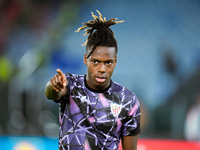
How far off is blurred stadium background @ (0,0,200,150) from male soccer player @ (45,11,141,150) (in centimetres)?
525

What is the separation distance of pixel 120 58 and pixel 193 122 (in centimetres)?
286

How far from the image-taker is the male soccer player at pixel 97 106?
2.48 meters

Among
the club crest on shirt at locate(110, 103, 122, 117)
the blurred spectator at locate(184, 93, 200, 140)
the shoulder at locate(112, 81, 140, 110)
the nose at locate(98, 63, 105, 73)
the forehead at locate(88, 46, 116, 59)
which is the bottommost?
the blurred spectator at locate(184, 93, 200, 140)

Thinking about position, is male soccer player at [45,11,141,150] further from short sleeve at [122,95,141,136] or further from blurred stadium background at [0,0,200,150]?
blurred stadium background at [0,0,200,150]

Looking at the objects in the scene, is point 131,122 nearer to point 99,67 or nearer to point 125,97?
point 125,97

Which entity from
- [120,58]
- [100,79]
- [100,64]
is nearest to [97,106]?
[100,79]

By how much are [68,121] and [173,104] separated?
6.17 metres

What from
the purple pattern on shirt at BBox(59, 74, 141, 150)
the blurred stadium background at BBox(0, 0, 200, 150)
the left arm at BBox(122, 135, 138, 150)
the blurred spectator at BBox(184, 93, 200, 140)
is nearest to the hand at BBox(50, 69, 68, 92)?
the purple pattern on shirt at BBox(59, 74, 141, 150)

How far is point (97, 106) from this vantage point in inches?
101

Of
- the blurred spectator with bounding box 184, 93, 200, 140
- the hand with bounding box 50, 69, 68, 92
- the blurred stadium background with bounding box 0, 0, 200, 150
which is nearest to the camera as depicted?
the hand with bounding box 50, 69, 68, 92

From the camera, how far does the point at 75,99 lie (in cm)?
255

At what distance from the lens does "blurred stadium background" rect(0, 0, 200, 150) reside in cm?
838

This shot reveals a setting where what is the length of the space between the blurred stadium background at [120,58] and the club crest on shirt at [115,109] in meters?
5.31

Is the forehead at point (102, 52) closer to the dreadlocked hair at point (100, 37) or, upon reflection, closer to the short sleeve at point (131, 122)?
the dreadlocked hair at point (100, 37)
